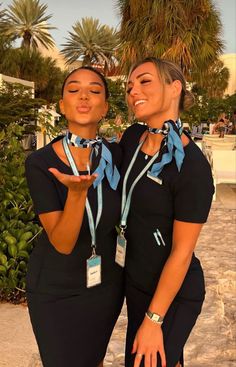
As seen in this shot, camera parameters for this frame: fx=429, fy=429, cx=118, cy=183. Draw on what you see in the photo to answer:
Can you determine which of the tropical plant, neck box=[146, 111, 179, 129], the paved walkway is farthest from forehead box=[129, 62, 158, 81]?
the tropical plant

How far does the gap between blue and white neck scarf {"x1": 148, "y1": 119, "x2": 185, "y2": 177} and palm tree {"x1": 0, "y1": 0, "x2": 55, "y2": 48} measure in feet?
140

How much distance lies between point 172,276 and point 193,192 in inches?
10.4

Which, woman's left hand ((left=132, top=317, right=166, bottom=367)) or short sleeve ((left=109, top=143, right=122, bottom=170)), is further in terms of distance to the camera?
short sleeve ((left=109, top=143, right=122, bottom=170))

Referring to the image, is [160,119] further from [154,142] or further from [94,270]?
[94,270]

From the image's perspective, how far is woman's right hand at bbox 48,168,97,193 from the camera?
45.0 inches

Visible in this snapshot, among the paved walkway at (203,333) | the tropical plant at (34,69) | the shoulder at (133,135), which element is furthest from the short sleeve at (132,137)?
the tropical plant at (34,69)

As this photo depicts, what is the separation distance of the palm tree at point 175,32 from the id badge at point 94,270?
13891 millimetres

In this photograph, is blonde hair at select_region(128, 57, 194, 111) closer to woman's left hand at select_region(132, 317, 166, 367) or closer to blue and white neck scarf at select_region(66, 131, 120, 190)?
blue and white neck scarf at select_region(66, 131, 120, 190)

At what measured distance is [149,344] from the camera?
133 centimetres

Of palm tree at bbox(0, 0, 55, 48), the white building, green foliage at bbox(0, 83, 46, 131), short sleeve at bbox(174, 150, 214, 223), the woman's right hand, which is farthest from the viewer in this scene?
the white building

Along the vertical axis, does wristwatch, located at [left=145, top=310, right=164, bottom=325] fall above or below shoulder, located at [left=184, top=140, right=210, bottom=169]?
below

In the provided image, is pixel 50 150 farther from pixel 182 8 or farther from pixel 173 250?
pixel 182 8

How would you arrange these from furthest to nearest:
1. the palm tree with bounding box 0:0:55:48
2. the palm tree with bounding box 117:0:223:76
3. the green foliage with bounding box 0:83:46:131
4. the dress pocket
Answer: the palm tree with bounding box 0:0:55:48 → the palm tree with bounding box 117:0:223:76 → the green foliage with bounding box 0:83:46:131 → the dress pocket

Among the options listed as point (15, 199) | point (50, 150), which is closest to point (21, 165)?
point (15, 199)
